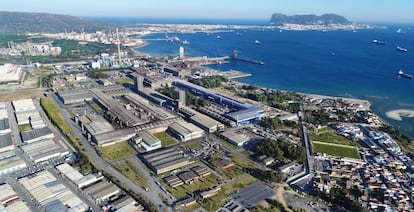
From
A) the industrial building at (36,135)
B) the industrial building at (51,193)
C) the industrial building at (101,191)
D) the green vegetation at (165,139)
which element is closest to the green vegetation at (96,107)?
the industrial building at (36,135)

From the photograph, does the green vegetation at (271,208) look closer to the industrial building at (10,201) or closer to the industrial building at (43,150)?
the industrial building at (10,201)

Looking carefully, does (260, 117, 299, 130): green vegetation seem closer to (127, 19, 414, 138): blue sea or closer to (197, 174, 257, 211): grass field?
(197, 174, 257, 211): grass field

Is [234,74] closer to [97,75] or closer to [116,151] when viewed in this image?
[97,75]

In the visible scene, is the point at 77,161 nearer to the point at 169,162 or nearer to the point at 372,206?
the point at 169,162

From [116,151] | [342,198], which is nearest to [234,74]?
[116,151]

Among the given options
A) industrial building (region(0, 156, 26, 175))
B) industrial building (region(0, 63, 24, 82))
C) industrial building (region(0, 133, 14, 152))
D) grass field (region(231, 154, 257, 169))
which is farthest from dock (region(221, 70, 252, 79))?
industrial building (region(0, 156, 26, 175))
